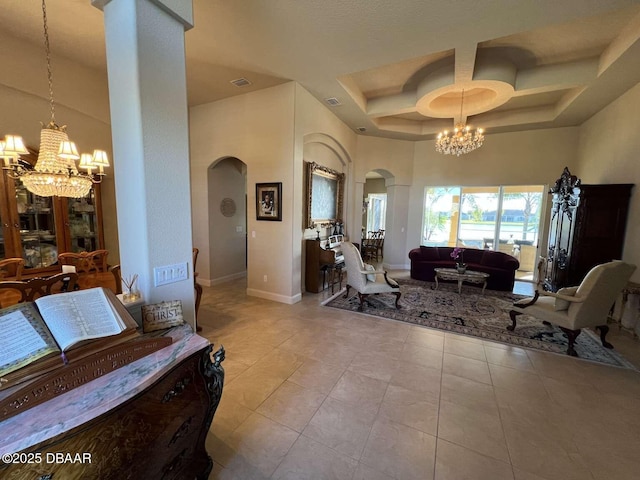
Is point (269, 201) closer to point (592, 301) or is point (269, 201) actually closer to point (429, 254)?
point (429, 254)

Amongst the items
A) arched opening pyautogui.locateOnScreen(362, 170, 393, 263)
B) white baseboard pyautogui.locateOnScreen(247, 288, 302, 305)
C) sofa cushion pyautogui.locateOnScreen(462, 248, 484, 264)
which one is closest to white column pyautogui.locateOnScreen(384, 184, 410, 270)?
arched opening pyautogui.locateOnScreen(362, 170, 393, 263)

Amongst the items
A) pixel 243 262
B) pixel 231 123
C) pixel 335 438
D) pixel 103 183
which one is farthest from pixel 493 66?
pixel 103 183

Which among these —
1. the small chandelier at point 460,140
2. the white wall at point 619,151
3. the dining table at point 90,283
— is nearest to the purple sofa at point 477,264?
the white wall at point 619,151

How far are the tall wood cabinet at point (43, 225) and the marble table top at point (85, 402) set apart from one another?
3580 mm

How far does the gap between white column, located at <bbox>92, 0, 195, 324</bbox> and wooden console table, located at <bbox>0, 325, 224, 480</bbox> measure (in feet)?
2.12

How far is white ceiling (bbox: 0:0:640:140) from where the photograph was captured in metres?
2.54

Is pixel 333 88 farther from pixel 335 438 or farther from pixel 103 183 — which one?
pixel 335 438

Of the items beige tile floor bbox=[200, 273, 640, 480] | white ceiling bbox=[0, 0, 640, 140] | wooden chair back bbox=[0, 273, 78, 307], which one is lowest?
beige tile floor bbox=[200, 273, 640, 480]

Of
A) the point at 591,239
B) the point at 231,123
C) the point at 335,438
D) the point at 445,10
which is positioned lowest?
the point at 335,438

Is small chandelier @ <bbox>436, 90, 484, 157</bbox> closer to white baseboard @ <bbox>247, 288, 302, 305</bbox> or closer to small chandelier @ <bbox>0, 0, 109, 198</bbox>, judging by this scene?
white baseboard @ <bbox>247, 288, 302, 305</bbox>

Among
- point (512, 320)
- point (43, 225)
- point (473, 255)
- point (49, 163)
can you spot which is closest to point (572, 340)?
point (512, 320)

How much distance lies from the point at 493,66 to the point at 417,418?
15.2 feet

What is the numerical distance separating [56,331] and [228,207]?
4.84 metres

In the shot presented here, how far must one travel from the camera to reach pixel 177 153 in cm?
184
